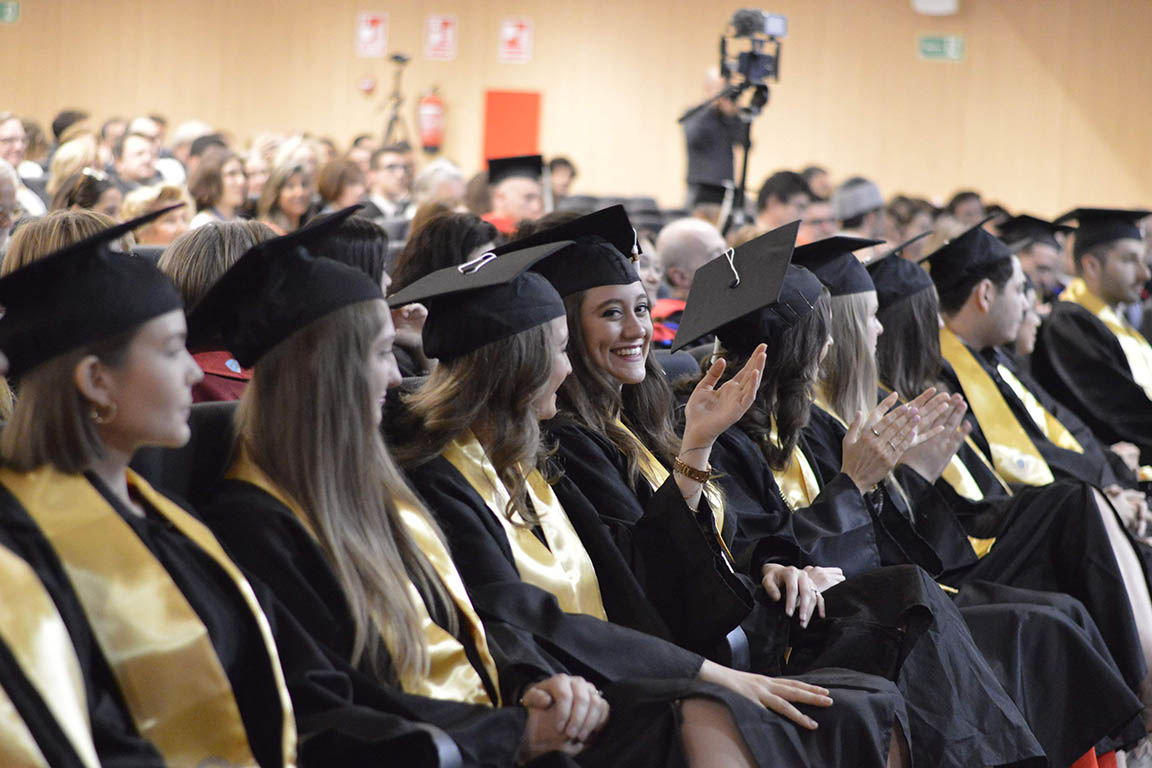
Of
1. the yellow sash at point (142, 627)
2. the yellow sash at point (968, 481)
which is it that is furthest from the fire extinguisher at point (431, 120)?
the yellow sash at point (142, 627)

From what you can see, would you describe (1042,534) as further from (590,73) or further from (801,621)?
(590,73)

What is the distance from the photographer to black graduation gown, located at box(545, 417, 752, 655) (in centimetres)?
276

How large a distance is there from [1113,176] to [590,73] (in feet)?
19.5

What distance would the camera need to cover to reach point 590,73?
15492mm

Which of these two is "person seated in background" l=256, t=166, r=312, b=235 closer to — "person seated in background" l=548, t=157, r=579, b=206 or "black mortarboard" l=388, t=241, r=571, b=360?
"black mortarboard" l=388, t=241, r=571, b=360

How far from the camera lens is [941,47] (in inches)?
590

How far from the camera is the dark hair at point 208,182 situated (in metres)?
7.00

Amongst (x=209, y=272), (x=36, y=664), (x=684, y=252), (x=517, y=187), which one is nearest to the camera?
(x=36, y=664)

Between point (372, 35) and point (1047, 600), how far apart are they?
44.1 ft

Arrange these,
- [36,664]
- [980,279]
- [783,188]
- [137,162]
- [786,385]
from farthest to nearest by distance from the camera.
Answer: [137,162] < [783,188] < [980,279] < [786,385] < [36,664]

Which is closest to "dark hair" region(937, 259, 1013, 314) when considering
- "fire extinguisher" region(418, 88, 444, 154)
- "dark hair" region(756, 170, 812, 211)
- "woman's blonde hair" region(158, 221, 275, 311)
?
"woman's blonde hair" region(158, 221, 275, 311)

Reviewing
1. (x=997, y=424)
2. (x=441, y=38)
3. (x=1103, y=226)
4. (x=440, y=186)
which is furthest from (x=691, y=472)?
(x=441, y=38)

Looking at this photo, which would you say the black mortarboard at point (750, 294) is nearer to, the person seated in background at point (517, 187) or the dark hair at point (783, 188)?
the person seated in background at point (517, 187)

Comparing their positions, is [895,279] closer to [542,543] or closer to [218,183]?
[542,543]
